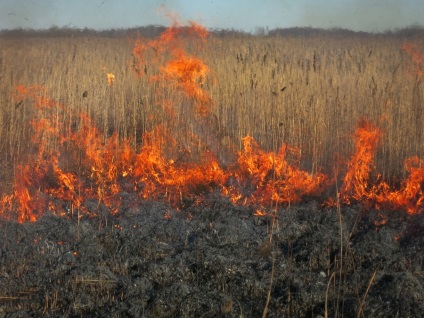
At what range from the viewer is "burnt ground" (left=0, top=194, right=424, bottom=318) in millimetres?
4863

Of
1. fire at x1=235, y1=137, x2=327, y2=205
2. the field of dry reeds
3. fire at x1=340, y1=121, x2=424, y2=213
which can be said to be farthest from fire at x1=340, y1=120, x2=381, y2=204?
fire at x1=235, y1=137, x2=327, y2=205

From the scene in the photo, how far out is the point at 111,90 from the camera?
952 centimetres

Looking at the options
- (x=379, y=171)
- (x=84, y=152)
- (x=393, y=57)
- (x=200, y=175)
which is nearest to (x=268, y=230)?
(x=200, y=175)

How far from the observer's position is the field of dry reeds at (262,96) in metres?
8.39

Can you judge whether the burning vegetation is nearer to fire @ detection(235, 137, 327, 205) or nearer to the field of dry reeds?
fire @ detection(235, 137, 327, 205)

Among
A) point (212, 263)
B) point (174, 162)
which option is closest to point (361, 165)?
point (174, 162)

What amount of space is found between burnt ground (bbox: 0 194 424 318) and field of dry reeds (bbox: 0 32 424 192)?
4.84 feet

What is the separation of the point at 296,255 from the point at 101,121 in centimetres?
455

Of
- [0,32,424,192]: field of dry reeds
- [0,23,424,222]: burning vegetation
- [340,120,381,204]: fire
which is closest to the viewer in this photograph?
[0,23,424,222]: burning vegetation

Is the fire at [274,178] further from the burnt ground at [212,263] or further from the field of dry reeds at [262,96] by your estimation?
the burnt ground at [212,263]

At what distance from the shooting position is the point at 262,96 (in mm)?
8930

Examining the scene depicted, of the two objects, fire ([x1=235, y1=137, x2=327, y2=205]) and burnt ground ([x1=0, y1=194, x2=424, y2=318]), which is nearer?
burnt ground ([x1=0, y1=194, x2=424, y2=318])

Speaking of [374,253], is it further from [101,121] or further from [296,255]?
[101,121]

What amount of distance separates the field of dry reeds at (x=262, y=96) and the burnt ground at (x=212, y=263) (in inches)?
58.1
